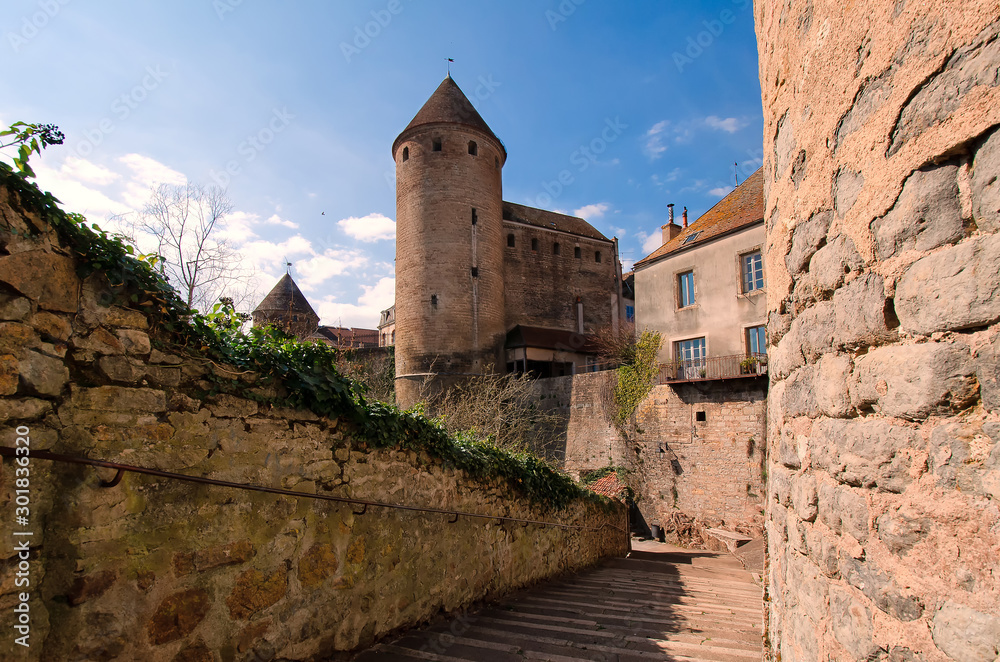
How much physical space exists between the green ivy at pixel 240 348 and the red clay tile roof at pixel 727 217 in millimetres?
14754

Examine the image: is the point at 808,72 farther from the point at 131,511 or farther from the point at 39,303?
the point at 131,511

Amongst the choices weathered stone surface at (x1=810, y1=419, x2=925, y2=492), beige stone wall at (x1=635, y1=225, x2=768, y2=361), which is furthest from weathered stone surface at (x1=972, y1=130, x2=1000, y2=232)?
beige stone wall at (x1=635, y1=225, x2=768, y2=361)

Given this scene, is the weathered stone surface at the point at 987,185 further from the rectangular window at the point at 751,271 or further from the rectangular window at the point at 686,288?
the rectangular window at the point at 686,288

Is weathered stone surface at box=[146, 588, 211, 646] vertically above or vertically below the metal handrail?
below

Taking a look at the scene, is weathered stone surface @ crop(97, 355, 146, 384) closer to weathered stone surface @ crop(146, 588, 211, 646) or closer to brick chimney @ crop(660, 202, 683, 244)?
weathered stone surface @ crop(146, 588, 211, 646)

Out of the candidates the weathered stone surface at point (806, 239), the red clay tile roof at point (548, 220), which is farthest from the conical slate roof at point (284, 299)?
the weathered stone surface at point (806, 239)

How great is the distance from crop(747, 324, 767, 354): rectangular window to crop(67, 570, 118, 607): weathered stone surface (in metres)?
16.8

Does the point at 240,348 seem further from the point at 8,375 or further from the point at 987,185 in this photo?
the point at 987,185

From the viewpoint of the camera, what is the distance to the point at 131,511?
8.96 feet

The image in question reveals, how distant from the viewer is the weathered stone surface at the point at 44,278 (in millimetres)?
2340

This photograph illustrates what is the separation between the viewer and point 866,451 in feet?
5.27

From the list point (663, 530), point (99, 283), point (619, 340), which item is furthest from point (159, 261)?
point (619, 340)

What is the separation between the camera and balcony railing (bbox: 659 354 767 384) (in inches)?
631

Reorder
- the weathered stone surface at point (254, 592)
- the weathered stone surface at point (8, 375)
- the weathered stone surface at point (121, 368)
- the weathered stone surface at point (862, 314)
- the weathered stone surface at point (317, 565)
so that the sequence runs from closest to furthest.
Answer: the weathered stone surface at point (862, 314) → the weathered stone surface at point (8, 375) → the weathered stone surface at point (121, 368) → the weathered stone surface at point (254, 592) → the weathered stone surface at point (317, 565)
